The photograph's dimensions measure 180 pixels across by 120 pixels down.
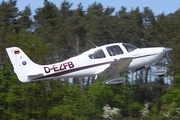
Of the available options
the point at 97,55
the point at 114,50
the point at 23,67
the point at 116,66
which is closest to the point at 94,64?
the point at 97,55

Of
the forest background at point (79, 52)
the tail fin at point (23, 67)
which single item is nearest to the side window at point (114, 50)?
the tail fin at point (23, 67)

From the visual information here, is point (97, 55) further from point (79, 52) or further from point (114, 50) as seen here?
point (79, 52)

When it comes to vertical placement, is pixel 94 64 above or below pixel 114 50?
below

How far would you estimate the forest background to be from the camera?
4184 centimetres

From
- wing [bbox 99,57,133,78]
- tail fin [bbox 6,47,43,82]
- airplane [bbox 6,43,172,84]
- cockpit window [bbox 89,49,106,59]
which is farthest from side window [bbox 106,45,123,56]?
tail fin [bbox 6,47,43,82]

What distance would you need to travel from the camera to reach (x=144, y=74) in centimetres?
6256

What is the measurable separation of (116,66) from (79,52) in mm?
31419

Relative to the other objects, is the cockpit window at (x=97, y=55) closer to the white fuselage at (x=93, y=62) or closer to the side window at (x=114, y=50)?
the white fuselage at (x=93, y=62)

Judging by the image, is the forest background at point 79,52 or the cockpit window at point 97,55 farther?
the forest background at point 79,52

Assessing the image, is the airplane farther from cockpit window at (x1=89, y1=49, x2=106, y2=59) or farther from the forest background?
the forest background

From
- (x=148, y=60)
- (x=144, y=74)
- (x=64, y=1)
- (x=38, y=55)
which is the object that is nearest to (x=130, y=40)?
(x=144, y=74)

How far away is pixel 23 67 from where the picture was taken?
85.5ft

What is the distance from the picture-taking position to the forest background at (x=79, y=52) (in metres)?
41.8

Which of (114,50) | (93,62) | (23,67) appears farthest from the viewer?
(23,67)
